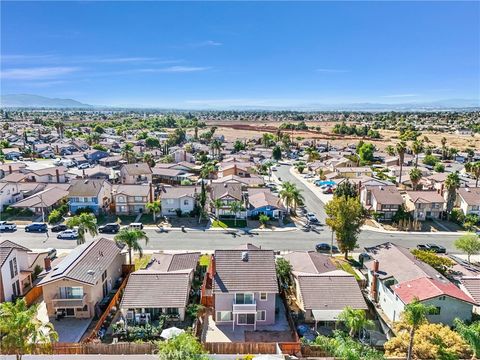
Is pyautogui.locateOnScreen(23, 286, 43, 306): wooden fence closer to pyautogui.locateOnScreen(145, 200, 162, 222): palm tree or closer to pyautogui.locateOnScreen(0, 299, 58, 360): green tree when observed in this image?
pyautogui.locateOnScreen(0, 299, 58, 360): green tree

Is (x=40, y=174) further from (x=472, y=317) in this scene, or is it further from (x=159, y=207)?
(x=472, y=317)

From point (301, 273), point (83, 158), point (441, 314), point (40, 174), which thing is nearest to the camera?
point (441, 314)

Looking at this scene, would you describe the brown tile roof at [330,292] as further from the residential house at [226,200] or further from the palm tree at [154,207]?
the palm tree at [154,207]

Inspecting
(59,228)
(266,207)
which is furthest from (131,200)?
(266,207)

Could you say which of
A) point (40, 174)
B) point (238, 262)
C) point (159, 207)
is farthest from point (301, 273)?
point (40, 174)

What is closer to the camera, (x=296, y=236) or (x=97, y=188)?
(x=296, y=236)

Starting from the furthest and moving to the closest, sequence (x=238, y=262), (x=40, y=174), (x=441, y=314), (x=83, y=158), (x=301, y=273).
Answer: (x=83, y=158) < (x=40, y=174) < (x=301, y=273) < (x=238, y=262) < (x=441, y=314)

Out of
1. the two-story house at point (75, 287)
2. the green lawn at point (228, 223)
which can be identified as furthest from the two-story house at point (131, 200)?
the two-story house at point (75, 287)
